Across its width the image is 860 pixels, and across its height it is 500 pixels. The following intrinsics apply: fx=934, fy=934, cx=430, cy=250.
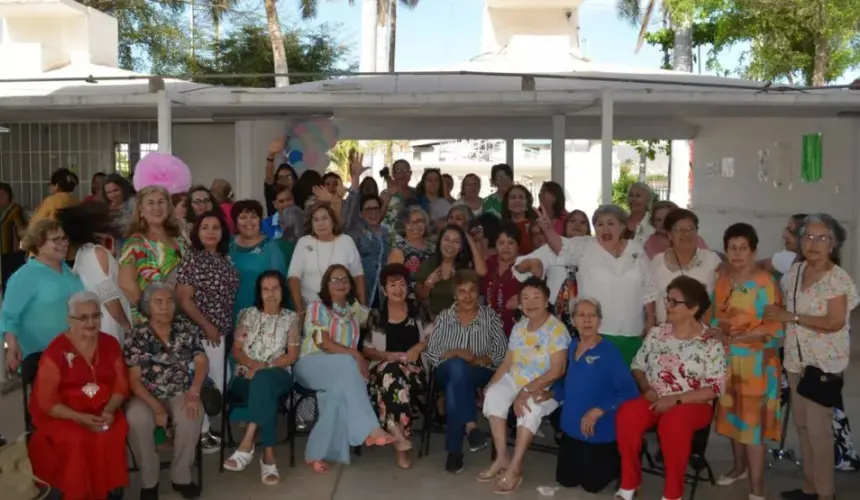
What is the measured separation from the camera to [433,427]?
546cm

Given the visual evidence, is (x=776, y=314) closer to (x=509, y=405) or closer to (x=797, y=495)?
(x=797, y=495)

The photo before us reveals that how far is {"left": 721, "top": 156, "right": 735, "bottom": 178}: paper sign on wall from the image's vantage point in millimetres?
A: 13498

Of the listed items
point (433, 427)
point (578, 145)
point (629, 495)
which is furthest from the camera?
point (578, 145)

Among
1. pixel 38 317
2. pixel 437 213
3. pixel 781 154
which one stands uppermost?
pixel 781 154

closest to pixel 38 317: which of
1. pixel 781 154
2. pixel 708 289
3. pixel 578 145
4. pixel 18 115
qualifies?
pixel 708 289

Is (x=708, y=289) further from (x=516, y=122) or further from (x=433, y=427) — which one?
(x=516, y=122)

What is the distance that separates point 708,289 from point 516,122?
6182 mm

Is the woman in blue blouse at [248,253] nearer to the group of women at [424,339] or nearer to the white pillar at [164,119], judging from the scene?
the group of women at [424,339]

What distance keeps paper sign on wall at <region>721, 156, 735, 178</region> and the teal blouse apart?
1096 centimetres

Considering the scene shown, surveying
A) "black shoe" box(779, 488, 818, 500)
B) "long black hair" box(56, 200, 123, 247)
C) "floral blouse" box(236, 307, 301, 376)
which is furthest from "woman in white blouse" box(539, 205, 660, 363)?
"long black hair" box(56, 200, 123, 247)

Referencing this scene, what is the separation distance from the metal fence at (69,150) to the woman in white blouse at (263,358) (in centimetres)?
696

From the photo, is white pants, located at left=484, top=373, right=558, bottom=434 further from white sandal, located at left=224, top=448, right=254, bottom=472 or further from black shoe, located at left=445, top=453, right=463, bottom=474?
white sandal, located at left=224, top=448, right=254, bottom=472

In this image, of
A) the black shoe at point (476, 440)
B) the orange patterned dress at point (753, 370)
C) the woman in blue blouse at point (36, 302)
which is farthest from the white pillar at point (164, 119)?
the orange patterned dress at point (753, 370)

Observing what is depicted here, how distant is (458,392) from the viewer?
5.00 metres
